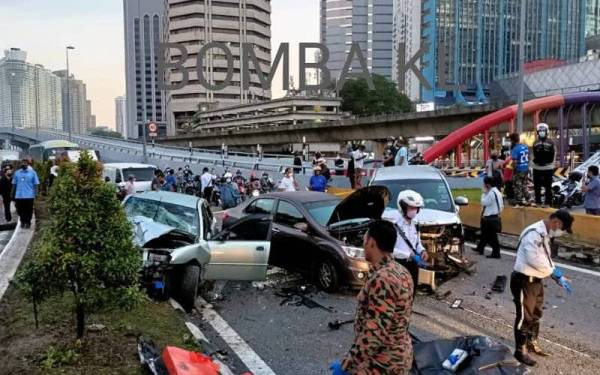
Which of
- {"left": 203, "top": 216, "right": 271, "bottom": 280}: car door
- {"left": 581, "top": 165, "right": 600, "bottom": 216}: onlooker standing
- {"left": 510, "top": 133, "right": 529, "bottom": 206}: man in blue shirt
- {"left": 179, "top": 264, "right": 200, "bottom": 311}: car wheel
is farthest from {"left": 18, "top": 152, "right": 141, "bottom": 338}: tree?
{"left": 510, "top": 133, "right": 529, "bottom": 206}: man in blue shirt

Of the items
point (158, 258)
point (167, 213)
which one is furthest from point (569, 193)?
point (158, 258)

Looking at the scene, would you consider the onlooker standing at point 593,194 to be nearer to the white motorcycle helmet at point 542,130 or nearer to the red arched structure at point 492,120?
the white motorcycle helmet at point 542,130

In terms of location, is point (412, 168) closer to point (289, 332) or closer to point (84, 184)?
point (289, 332)

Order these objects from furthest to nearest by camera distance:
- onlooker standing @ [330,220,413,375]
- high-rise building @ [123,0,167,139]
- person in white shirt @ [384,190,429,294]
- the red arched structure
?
1. high-rise building @ [123,0,167,139]
2. the red arched structure
3. person in white shirt @ [384,190,429,294]
4. onlooker standing @ [330,220,413,375]

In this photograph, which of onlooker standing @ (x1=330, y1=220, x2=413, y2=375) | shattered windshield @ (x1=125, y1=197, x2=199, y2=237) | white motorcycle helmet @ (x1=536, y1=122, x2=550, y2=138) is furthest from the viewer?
white motorcycle helmet @ (x1=536, y1=122, x2=550, y2=138)

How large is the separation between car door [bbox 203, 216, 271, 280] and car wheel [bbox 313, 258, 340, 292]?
887 mm

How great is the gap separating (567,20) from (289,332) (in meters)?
140

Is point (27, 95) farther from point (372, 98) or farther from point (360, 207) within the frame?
point (360, 207)

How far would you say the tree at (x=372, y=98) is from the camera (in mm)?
104312

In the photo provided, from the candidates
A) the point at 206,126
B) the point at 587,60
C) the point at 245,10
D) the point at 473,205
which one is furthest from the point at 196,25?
the point at 473,205

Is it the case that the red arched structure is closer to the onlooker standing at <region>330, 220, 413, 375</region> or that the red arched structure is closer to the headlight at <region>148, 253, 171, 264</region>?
the headlight at <region>148, 253, 171, 264</region>

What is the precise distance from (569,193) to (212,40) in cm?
12119

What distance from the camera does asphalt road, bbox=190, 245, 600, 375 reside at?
18.2 feet

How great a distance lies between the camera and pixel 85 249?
15.5 ft
